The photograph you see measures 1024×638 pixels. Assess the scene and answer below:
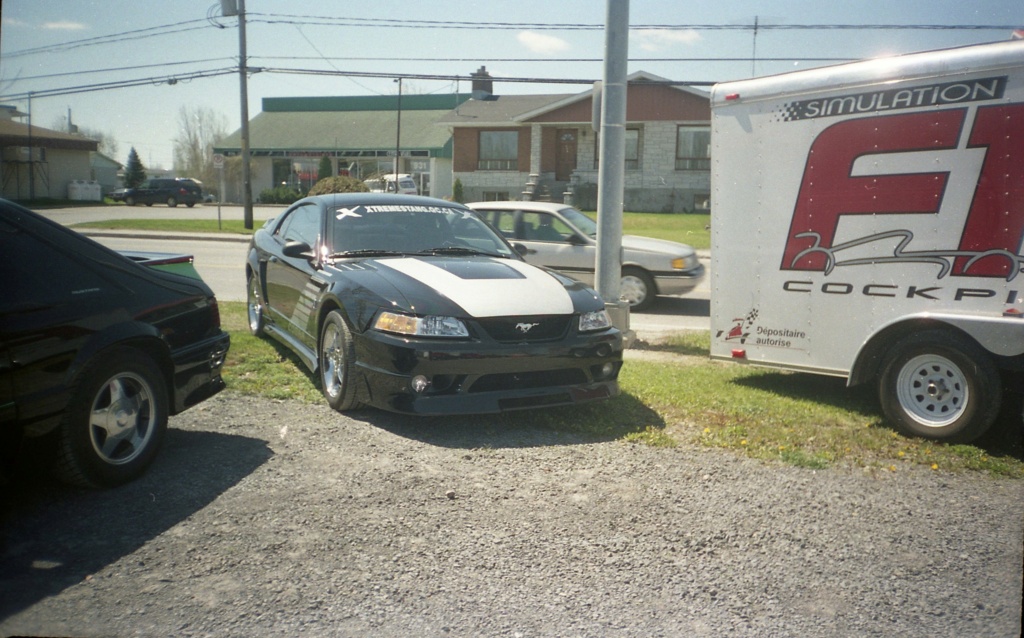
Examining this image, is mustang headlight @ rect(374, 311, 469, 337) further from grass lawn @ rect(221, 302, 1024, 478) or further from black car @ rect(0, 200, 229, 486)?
black car @ rect(0, 200, 229, 486)

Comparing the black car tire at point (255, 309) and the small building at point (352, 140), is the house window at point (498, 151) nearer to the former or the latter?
the small building at point (352, 140)

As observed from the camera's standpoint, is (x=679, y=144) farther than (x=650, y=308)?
Yes

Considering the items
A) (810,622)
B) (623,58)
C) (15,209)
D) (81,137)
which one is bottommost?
(810,622)

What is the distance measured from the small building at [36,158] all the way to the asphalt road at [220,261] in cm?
16

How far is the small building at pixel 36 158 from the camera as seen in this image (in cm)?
411

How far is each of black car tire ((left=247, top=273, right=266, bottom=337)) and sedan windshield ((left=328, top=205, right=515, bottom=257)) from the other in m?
1.90

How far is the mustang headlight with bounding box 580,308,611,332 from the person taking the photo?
586cm

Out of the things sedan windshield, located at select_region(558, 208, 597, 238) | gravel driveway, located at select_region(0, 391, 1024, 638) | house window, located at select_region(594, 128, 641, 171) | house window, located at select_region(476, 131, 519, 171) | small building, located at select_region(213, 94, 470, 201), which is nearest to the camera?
gravel driveway, located at select_region(0, 391, 1024, 638)

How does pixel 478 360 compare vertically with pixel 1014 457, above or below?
above

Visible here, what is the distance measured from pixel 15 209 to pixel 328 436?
2.26m

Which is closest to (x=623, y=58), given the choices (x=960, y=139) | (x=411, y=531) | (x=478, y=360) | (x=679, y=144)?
(x=960, y=139)

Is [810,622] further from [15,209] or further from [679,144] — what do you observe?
[679,144]

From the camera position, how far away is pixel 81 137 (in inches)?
186

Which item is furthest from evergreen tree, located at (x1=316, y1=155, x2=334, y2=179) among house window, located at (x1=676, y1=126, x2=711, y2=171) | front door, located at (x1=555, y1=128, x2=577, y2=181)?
house window, located at (x1=676, y1=126, x2=711, y2=171)
